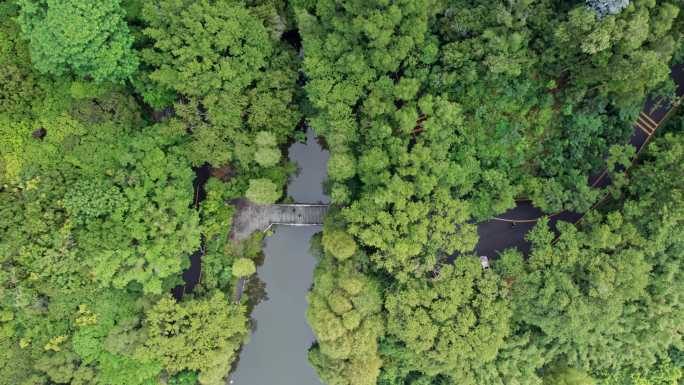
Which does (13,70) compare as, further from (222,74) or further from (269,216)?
(269,216)

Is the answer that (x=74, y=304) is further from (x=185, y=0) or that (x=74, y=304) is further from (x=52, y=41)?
(x=185, y=0)

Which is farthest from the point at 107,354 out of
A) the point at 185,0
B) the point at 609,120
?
the point at 609,120

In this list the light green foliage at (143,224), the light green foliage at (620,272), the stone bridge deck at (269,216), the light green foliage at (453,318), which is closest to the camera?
the light green foliage at (620,272)

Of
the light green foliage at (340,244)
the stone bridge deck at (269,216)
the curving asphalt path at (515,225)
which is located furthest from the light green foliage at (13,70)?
the curving asphalt path at (515,225)

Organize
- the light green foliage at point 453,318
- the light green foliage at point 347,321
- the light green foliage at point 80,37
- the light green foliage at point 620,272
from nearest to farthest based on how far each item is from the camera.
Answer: the light green foliage at point 80,37 < the light green foliage at point 620,272 < the light green foliage at point 347,321 < the light green foliage at point 453,318

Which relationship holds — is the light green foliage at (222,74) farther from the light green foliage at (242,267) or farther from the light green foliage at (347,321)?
the light green foliage at (347,321)

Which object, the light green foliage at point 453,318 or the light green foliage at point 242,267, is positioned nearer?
the light green foliage at point 453,318

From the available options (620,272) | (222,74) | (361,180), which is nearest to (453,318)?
(620,272)

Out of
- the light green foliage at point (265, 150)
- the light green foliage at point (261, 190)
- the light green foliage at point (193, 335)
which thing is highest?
the light green foliage at point (265, 150)
